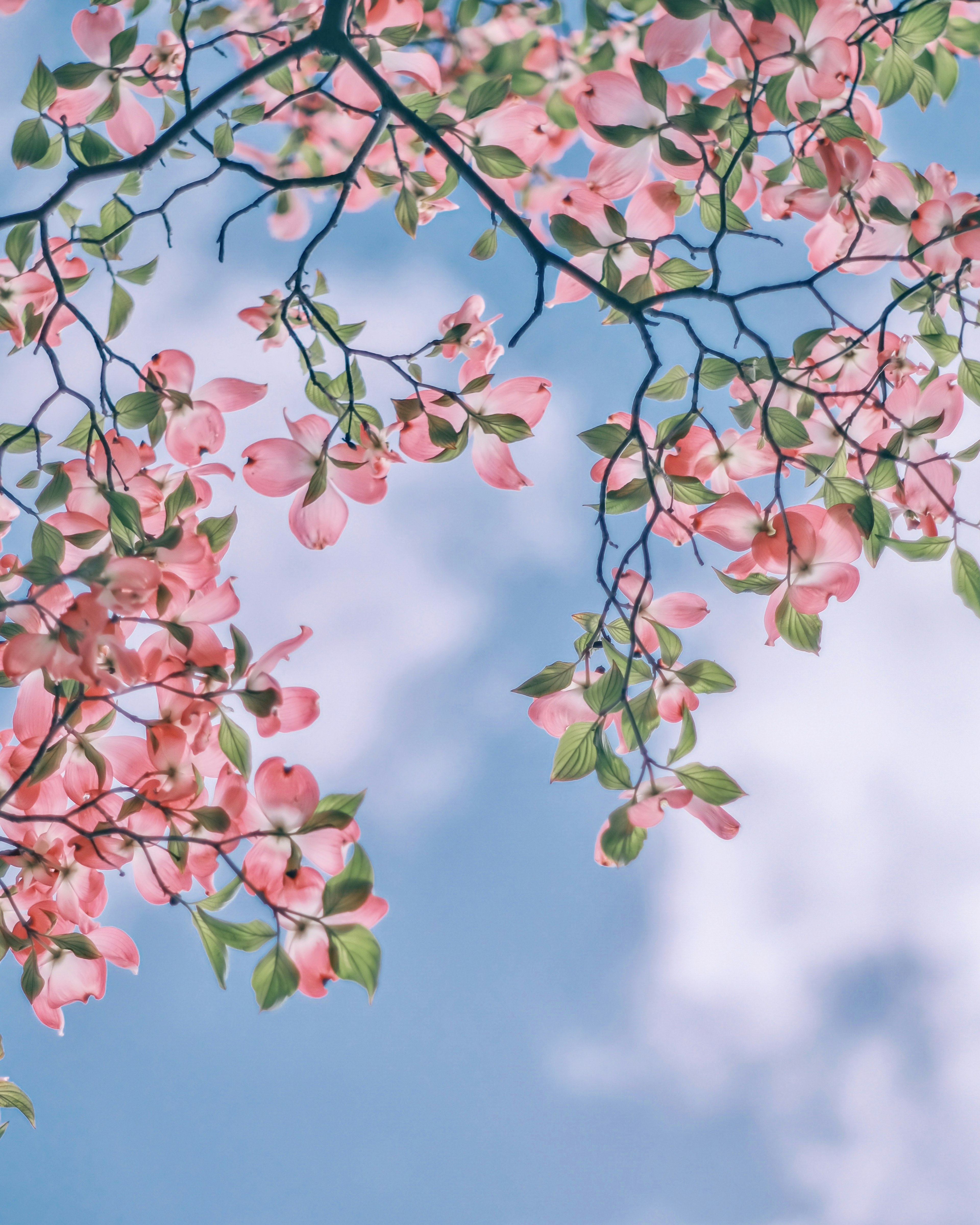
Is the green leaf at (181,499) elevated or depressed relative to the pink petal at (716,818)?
elevated

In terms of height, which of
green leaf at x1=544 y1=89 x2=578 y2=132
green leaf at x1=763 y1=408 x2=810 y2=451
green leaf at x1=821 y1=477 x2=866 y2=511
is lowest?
green leaf at x1=821 y1=477 x2=866 y2=511

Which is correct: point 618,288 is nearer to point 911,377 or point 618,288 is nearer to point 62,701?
point 911,377

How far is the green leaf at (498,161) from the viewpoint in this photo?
1.18 meters

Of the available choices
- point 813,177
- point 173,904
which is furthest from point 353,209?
point 173,904

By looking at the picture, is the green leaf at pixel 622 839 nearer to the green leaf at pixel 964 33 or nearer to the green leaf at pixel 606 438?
the green leaf at pixel 606 438

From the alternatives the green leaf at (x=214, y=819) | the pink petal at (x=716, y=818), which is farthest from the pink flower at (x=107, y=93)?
the pink petal at (x=716, y=818)

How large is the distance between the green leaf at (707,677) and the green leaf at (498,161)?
720 millimetres

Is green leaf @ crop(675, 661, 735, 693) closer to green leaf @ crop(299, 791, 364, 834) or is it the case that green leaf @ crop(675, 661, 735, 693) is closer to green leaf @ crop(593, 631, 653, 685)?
green leaf @ crop(593, 631, 653, 685)

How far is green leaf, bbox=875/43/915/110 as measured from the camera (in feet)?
3.85

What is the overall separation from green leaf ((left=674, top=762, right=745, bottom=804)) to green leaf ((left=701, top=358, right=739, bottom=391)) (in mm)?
565

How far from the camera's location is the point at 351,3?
1253mm

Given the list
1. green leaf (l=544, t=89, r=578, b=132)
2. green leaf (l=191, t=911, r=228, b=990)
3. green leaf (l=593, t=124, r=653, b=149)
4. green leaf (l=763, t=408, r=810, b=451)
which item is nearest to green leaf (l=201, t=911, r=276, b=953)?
green leaf (l=191, t=911, r=228, b=990)

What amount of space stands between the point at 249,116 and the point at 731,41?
861 mm

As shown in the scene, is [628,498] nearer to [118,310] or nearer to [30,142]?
[118,310]
